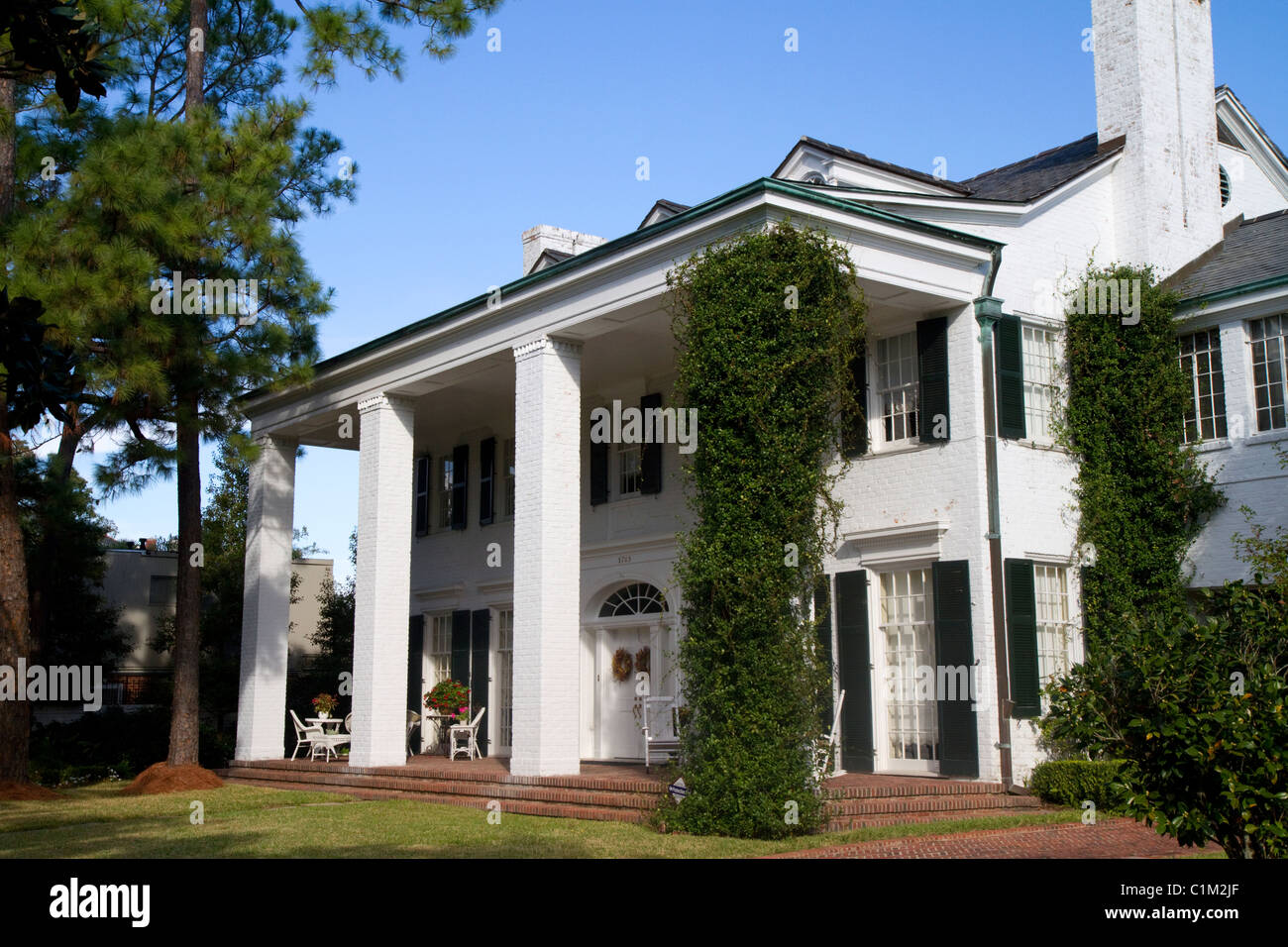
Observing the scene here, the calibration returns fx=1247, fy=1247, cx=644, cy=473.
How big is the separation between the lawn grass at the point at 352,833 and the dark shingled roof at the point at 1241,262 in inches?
292

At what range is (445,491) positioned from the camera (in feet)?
79.4

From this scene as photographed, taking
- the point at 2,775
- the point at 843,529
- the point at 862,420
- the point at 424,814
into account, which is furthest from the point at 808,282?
the point at 2,775

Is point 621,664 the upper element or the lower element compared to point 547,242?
lower

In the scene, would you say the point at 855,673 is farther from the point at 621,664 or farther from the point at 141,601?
the point at 141,601

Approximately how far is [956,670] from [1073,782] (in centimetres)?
173

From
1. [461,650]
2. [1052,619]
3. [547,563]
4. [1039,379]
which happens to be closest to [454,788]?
[547,563]

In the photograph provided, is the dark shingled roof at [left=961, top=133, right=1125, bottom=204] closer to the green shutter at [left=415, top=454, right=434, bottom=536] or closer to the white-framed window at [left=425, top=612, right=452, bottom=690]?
the green shutter at [left=415, top=454, right=434, bottom=536]

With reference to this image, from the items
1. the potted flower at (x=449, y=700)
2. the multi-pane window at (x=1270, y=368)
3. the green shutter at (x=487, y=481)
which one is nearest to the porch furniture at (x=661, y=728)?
the potted flower at (x=449, y=700)

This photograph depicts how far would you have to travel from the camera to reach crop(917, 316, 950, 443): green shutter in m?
14.9

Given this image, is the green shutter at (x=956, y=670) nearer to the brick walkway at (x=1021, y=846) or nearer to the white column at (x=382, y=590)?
the brick walkway at (x=1021, y=846)

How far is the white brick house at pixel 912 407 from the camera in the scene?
14.4 meters

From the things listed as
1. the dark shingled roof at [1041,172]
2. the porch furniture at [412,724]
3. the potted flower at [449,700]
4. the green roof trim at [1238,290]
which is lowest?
the porch furniture at [412,724]

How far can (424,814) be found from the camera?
14.3 m

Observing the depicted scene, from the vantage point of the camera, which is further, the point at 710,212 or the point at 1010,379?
the point at 1010,379
